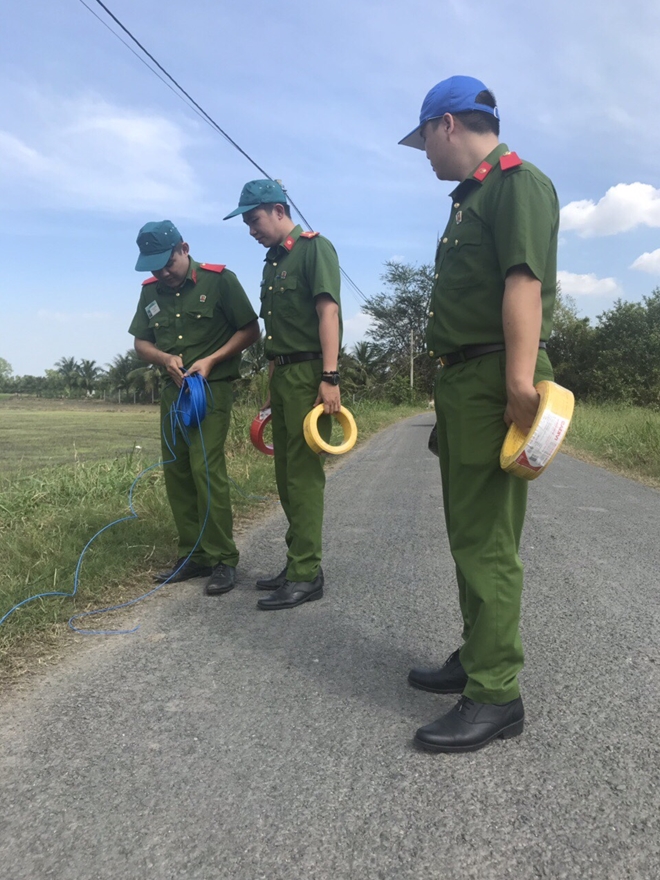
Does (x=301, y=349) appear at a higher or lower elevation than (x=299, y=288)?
lower

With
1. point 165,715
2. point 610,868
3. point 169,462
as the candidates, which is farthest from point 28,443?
point 610,868

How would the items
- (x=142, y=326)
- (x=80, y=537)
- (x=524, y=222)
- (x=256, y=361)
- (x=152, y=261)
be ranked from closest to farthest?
(x=524, y=222) → (x=152, y=261) → (x=142, y=326) → (x=80, y=537) → (x=256, y=361)

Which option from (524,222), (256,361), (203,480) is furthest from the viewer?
(256,361)

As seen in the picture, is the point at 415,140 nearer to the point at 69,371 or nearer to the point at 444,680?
the point at 444,680

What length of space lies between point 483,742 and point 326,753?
443mm

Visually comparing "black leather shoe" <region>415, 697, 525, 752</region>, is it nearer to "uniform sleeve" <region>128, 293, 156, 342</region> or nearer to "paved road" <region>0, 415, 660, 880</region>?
"paved road" <region>0, 415, 660, 880</region>

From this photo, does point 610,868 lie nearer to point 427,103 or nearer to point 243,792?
point 243,792

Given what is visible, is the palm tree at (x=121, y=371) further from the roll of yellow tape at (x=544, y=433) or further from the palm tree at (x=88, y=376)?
the roll of yellow tape at (x=544, y=433)

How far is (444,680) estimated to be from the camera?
2.15 m

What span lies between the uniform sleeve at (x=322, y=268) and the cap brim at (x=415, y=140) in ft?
2.88

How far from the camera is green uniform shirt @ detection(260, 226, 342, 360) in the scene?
10.1ft

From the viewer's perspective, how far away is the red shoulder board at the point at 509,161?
1805mm

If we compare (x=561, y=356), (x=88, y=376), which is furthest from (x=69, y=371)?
(x=561, y=356)

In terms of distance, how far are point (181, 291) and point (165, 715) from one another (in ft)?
7.21
